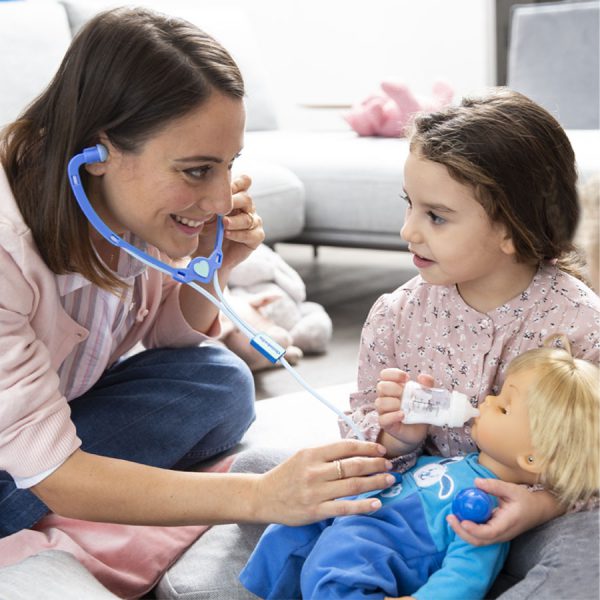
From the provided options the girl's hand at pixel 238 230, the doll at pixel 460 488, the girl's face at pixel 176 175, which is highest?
the girl's face at pixel 176 175

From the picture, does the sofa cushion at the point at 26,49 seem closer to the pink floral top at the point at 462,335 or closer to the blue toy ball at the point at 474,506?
the pink floral top at the point at 462,335

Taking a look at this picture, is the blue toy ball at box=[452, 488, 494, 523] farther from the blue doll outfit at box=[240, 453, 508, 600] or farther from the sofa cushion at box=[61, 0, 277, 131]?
the sofa cushion at box=[61, 0, 277, 131]

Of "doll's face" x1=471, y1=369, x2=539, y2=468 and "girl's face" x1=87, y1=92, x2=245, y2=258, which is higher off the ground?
"girl's face" x1=87, y1=92, x2=245, y2=258

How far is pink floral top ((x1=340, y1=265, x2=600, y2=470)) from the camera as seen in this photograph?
135cm

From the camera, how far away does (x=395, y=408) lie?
51.7 inches

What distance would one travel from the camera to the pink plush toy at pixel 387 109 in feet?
11.9

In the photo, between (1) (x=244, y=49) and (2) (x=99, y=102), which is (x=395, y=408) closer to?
(2) (x=99, y=102)

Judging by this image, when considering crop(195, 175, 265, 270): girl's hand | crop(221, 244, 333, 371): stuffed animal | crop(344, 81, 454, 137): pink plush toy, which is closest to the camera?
crop(195, 175, 265, 270): girl's hand

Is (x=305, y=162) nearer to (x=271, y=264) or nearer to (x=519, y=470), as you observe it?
(x=271, y=264)

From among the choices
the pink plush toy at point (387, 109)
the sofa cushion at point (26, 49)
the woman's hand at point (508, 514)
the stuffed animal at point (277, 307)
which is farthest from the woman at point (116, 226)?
the pink plush toy at point (387, 109)

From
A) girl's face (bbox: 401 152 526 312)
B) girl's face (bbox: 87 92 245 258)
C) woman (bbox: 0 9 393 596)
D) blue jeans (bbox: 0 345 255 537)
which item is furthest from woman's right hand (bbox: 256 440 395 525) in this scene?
blue jeans (bbox: 0 345 255 537)

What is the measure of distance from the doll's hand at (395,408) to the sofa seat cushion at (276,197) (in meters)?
1.76

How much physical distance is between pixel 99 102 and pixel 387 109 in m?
2.35

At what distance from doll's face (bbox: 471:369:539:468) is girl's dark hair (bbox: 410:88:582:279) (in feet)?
0.68
